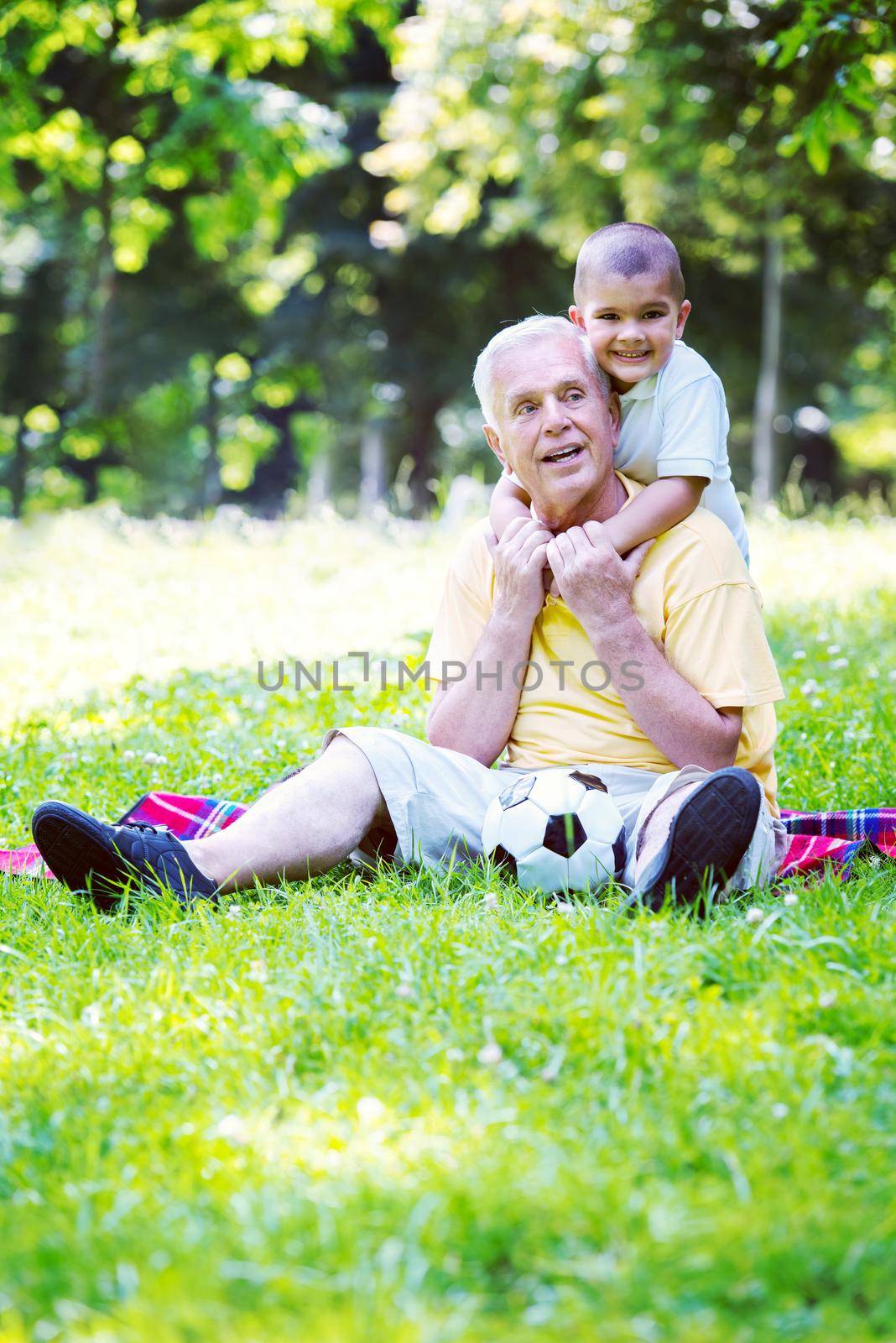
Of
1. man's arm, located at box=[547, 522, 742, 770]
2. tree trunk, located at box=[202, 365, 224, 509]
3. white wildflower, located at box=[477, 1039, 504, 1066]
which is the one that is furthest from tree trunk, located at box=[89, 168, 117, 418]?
white wildflower, located at box=[477, 1039, 504, 1066]

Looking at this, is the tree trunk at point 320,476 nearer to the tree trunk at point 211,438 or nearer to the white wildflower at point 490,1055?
the tree trunk at point 211,438

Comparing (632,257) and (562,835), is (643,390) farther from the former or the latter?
(562,835)

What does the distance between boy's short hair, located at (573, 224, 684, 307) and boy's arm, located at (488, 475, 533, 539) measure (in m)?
0.60

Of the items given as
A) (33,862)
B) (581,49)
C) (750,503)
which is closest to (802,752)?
(33,862)

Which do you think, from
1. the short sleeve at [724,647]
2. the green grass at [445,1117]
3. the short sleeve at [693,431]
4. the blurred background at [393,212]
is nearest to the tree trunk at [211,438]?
the blurred background at [393,212]

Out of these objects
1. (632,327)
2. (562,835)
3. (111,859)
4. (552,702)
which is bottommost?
(111,859)

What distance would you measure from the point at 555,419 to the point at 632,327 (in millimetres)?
555

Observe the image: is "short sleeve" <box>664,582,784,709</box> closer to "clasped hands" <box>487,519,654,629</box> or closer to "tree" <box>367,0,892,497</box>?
"clasped hands" <box>487,519,654,629</box>

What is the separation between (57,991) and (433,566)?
643 centimetres

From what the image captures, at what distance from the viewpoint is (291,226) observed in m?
19.0

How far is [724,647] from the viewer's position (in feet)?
10.6

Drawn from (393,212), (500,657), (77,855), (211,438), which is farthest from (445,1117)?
(211,438)

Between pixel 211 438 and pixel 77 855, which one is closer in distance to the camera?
pixel 77 855

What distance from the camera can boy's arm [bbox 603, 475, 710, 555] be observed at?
3.32 meters
